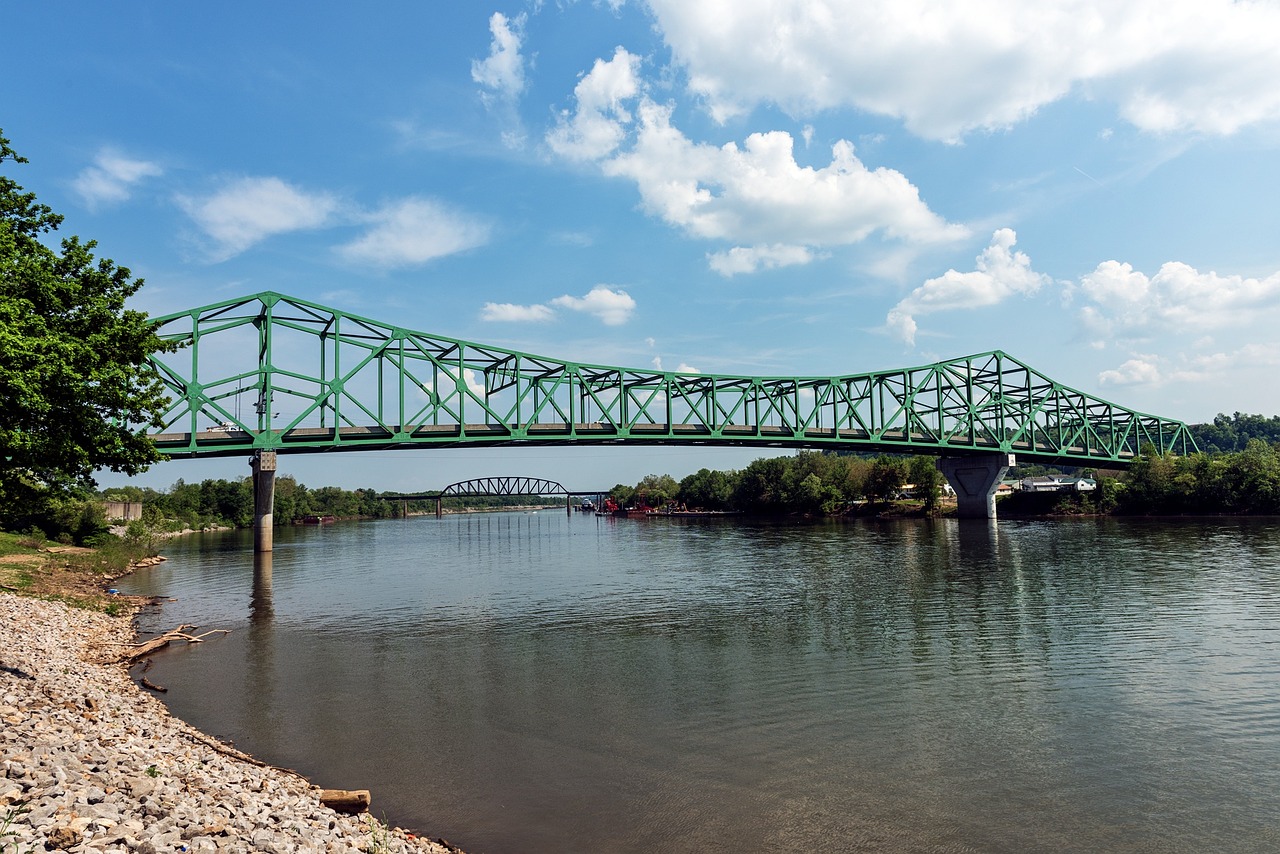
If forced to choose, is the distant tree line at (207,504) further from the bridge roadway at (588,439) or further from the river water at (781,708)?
the river water at (781,708)

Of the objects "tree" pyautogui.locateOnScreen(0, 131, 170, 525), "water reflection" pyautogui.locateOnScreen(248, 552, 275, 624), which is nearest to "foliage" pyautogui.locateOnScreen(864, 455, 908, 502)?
"water reflection" pyautogui.locateOnScreen(248, 552, 275, 624)

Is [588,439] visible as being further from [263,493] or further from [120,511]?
[120,511]

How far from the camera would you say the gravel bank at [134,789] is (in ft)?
25.3

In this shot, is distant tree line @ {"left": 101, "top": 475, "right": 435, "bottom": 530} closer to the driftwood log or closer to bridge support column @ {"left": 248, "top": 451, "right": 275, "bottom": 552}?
bridge support column @ {"left": 248, "top": 451, "right": 275, "bottom": 552}

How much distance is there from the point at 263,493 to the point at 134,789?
64.2 m

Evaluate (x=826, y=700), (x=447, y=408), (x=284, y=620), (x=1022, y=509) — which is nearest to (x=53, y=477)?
(x=284, y=620)

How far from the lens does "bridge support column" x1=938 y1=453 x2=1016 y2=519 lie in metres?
103

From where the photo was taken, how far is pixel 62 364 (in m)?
12.7

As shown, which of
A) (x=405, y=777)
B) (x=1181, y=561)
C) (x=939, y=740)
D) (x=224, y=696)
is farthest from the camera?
(x=1181, y=561)

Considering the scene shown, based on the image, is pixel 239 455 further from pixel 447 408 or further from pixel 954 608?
pixel 954 608

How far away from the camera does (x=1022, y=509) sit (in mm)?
111688

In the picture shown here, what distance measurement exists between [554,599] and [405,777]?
25.2m

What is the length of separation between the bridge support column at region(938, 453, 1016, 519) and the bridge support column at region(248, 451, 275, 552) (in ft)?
283

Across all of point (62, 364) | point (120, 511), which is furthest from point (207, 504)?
point (62, 364)
